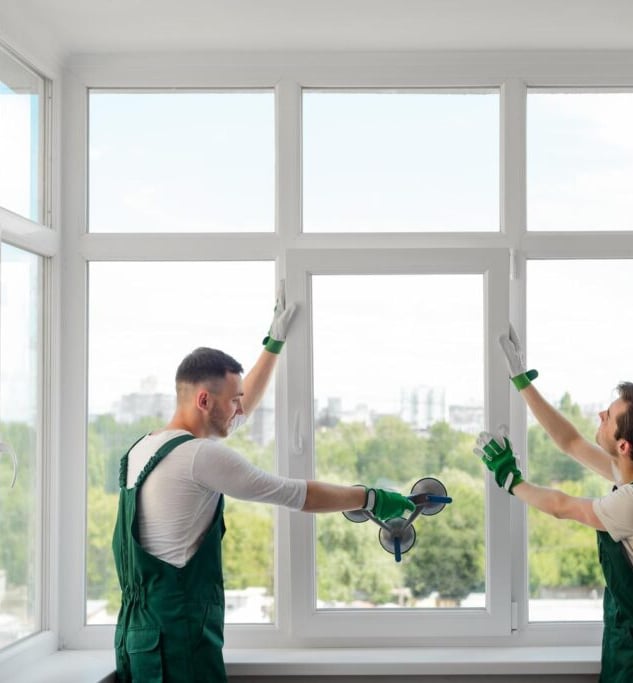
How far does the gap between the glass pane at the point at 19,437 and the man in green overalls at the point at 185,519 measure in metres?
0.35

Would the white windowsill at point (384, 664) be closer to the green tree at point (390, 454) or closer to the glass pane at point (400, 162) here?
the green tree at point (390, 454)

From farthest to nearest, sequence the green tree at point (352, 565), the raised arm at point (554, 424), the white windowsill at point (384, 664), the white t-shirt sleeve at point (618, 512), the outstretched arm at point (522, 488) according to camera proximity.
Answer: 1. the green tree at point (352, 565)
2. the raised arm at point (554, 424)
3. the white windowsill at point (384, 664)
4. the outstretched arm at point (522, 488)
5. the white t-shirt sleeve at point (618, 512)

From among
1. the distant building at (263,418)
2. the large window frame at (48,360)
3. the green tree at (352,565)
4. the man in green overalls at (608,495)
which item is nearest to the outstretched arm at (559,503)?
the man in green overalls at (608,495)

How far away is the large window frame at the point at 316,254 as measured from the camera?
10.0ft

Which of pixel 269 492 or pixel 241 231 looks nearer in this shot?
pixel 269 492

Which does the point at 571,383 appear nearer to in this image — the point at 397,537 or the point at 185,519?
the point at 397,537

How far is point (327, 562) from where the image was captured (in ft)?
10.1

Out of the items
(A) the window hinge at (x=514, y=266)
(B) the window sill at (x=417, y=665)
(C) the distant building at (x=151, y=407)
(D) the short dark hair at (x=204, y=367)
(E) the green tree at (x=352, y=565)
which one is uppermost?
(A) the window hinge at (x=514, y=266)

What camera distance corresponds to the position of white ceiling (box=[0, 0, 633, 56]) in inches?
108

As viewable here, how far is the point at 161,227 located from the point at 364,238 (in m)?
0.69

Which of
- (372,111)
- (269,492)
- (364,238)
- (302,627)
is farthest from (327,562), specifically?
(372,111)

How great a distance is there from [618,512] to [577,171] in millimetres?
1189

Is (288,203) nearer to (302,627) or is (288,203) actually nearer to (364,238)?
(364,238)

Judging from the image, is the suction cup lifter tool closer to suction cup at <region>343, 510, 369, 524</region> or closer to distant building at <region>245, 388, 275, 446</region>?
suction cup at <region>343, 510, 369, 524</region>
